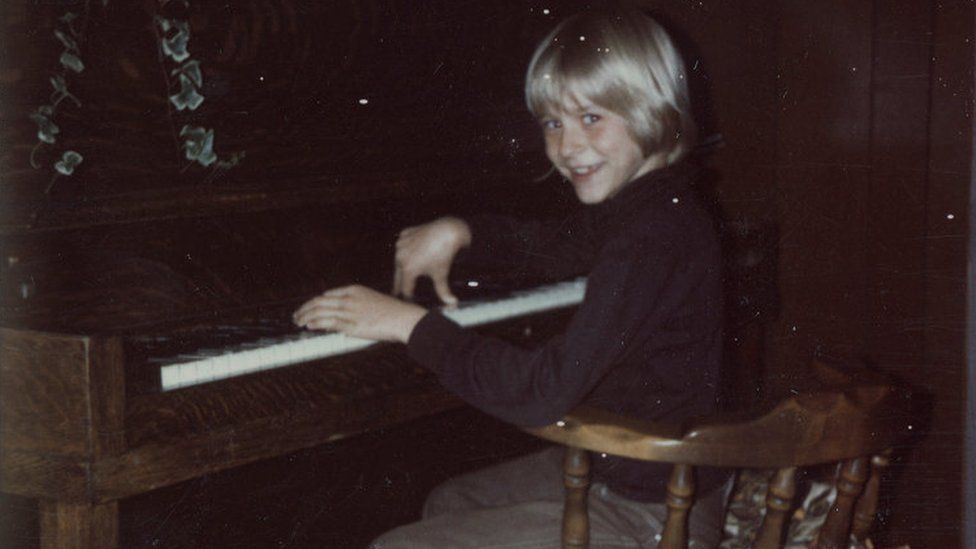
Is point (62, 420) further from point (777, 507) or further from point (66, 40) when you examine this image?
point (777, 507)

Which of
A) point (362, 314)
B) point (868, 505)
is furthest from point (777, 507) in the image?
point (362, 314)

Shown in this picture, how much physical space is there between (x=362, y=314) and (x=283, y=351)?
138 mm

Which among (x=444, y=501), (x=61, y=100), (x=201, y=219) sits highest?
(x=61, y=100)

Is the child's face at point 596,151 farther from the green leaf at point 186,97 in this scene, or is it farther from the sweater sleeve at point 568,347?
the green leaf at point 186,97

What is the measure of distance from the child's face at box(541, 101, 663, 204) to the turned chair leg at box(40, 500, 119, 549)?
862mm

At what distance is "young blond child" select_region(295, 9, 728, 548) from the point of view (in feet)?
4.72

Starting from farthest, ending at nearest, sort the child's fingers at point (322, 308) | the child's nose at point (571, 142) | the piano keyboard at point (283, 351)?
the child's nose at point (571, 142), the child's fingers at point (322, 308), the piano keyboard at point (283, 351)

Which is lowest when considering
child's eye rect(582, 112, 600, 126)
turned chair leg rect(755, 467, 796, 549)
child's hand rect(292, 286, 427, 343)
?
turned chair leg rect(755, 467, 796, 549)

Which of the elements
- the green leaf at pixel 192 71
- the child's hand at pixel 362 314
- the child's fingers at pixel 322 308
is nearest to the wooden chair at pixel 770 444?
the child's hand at pixel 362 314

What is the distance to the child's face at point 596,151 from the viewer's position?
1699mm

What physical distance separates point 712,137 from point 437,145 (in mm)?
891

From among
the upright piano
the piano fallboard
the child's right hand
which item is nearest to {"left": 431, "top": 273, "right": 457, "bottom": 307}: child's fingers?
the child's right hand

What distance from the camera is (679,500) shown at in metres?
1.27

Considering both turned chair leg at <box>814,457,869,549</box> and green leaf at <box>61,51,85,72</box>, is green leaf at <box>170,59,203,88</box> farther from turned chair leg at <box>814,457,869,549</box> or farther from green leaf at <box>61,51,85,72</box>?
turned chair leg at <box>814,457,869,549</box>
